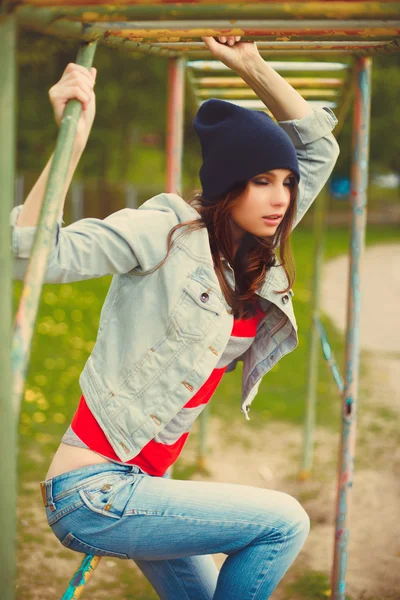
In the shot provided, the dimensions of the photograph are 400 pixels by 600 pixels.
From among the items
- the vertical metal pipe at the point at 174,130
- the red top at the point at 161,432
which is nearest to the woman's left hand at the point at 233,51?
the red top at the point at 161,432

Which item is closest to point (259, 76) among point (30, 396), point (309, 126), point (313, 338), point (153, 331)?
point (309, 126)

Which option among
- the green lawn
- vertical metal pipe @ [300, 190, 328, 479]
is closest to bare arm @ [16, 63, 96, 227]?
vertical metal pipe @ [300, 190, 328, 479]

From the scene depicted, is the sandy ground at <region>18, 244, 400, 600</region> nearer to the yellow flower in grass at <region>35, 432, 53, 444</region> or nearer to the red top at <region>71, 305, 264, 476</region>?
the yellow flower in grass at <region>35, 432, 53, 444</region>

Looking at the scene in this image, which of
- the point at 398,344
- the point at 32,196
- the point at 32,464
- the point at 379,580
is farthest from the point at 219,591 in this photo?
the point at 398,344

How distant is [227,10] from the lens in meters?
1.30

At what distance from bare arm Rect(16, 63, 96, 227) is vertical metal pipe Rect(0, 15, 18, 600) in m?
0.19

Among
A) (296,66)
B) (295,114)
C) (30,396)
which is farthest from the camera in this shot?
(30,396)

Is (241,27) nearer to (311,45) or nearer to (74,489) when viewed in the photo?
(311,45)

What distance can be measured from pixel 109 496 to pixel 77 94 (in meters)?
0.87

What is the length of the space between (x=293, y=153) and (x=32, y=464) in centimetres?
282

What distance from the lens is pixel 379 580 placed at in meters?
3.14

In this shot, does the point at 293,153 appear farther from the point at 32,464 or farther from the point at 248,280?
the point at 32,464

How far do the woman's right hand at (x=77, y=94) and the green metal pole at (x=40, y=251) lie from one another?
17 mm

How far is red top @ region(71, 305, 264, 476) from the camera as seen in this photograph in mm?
1780
